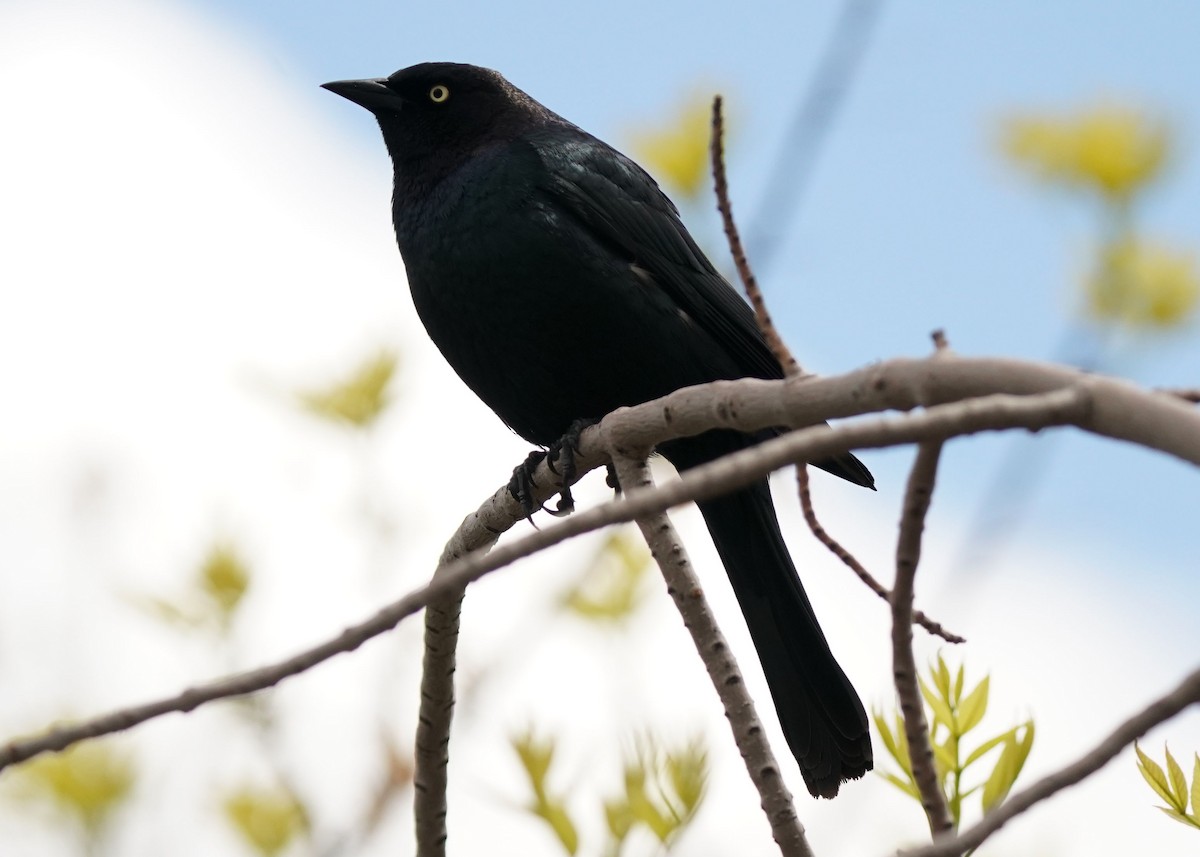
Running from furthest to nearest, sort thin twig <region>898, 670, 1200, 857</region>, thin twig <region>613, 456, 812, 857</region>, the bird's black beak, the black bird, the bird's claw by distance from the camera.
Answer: the bird's black beak
the black bird
the bird's claw
thin twig <region>613, 456, 812, 857</region>
thin twig <region>898, 670, 1200, 857</region>

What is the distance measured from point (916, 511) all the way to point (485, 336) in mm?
2448

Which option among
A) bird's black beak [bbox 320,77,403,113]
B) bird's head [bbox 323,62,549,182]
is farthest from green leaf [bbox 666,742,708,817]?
bird's black beak [bbox 320,77,403,113]

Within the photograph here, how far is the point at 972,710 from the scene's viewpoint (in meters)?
1.91

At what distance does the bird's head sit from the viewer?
443cm

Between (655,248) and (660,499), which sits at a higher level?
(655,248)

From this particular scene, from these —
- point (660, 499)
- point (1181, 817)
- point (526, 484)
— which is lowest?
point (1181, 817)

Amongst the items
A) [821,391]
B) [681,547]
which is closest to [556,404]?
[681,547]

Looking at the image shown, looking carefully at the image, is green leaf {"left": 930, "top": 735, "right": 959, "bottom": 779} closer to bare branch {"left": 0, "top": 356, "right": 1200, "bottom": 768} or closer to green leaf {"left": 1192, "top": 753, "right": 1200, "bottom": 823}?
green leaf {"left": 1192, "top": 753, "right": 1200, "bottom": 823}

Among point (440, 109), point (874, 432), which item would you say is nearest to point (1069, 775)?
point (874, 432)

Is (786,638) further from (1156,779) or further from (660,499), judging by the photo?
(660,499)

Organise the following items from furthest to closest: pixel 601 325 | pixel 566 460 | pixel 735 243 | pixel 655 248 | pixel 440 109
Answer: pixel 440 109, pixel 655 248, pixel 601 325, pixel 566 460, pixel 735 243

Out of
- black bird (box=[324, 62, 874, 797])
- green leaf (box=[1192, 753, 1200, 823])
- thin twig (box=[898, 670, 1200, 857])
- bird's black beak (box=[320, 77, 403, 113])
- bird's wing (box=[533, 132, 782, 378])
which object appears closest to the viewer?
thin twig (box=[898, 670, 1200, 857])

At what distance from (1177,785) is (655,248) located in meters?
2.61

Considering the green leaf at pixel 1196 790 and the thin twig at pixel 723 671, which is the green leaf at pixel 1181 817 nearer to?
the green leaf at pixel 1196 790
